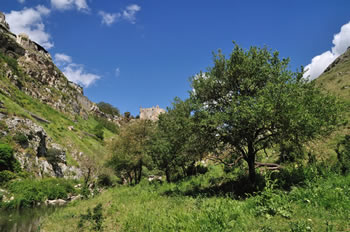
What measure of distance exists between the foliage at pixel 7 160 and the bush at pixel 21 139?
5118 mm

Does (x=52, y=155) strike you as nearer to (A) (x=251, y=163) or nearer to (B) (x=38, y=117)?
(B) (x=38, y=117)

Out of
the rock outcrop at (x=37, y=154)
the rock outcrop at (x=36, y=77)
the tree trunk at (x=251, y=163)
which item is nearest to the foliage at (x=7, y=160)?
the rock outcrop at (x=37, y=154)

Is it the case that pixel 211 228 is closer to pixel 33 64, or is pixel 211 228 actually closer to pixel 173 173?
pixel 173 173

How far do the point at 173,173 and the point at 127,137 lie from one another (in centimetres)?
1138

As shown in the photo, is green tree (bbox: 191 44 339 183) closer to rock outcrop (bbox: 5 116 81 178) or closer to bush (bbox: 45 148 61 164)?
rock outcrop (bbox: 5 116 81 178)

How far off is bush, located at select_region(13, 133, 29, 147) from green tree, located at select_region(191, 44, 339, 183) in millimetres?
42270

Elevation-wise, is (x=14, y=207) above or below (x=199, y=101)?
below

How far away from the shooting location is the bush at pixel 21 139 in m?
39.9

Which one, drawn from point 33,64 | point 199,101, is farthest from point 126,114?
point 199,101

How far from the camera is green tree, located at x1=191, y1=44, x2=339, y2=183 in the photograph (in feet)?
36.9

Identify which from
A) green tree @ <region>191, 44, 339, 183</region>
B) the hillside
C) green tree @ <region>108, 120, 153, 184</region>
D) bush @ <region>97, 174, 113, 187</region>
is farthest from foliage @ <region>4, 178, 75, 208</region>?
green tree @ <region>191, 44, 339, 183</region>

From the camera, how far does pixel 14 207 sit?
25438mm

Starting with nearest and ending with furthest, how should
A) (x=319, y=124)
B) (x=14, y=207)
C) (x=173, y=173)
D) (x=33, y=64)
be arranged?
(x=319, y=124), (x=14, y=207), (x=173, y=173), (x=33, y=64)

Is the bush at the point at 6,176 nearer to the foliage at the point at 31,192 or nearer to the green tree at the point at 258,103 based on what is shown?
the foliage at the point at 31,192
